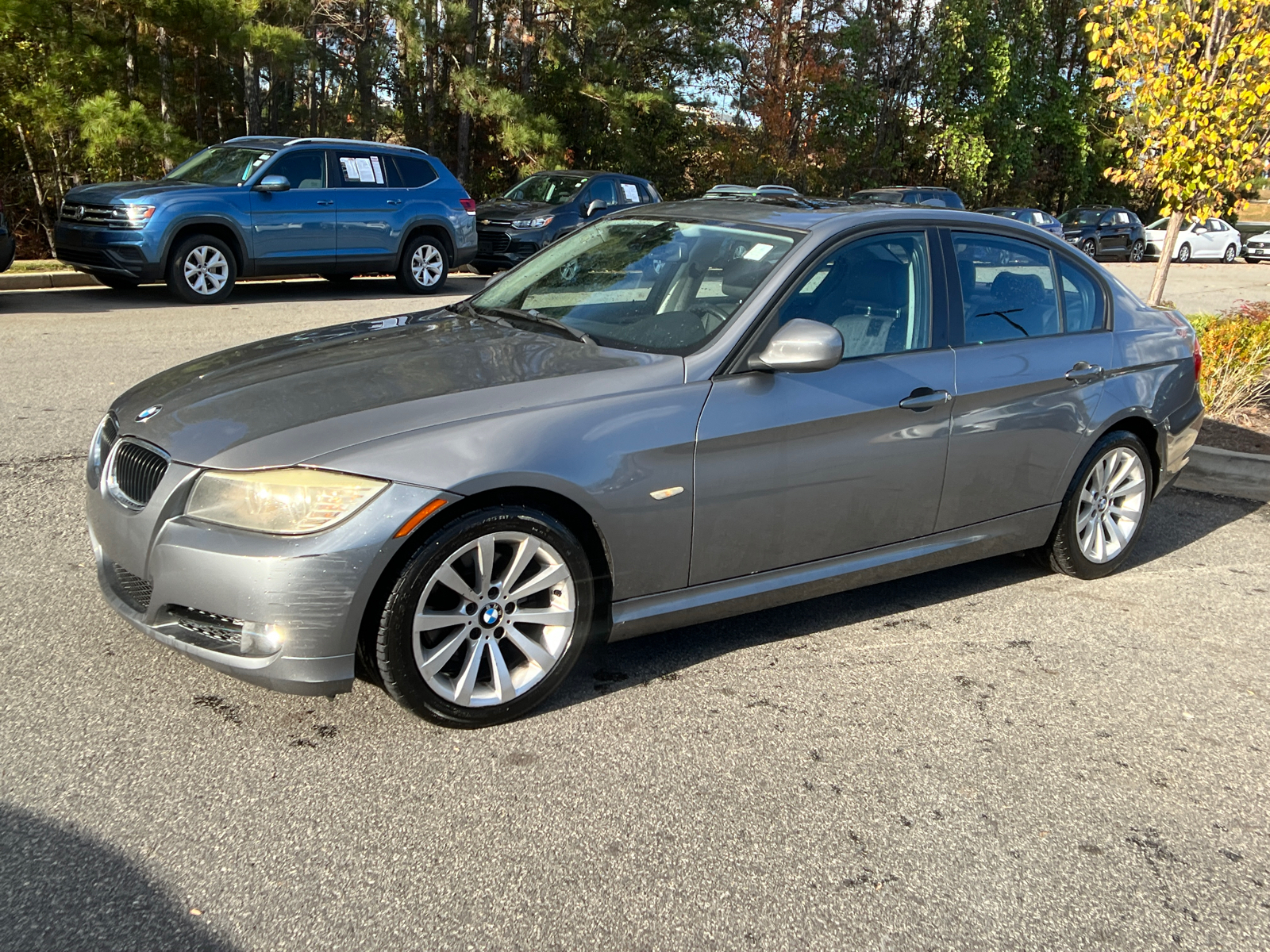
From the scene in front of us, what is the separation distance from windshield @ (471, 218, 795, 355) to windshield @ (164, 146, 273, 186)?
9.59 m

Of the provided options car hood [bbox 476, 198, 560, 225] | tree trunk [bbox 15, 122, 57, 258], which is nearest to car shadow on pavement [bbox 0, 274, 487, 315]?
car hood [bbox 476, 198, 560, 225]

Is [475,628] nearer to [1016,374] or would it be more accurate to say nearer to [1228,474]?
[1016,374]

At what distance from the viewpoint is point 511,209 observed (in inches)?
714

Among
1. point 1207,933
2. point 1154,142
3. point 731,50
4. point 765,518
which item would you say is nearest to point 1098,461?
point 765,518

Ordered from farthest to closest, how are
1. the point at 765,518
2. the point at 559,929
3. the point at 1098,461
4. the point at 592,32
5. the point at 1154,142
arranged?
the point at 592,32, the point at 1154,142, the point at 1098,461, the point at 765,518, the point at 559,929

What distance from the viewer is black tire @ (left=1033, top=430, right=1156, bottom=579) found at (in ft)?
17.1

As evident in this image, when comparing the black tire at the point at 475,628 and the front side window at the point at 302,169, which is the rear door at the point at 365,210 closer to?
the front side window at the point at 302,169

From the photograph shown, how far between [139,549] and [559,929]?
1.72 meters

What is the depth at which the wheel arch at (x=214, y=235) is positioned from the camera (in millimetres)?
12789

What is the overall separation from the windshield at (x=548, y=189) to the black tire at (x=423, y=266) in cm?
321

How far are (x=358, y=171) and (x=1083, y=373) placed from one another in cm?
1139

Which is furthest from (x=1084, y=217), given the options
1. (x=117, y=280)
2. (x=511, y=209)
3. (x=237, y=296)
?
(x=117, y=280)

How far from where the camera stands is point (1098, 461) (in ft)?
17.3

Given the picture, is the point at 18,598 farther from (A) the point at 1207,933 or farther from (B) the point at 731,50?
(B) the point at 731,50
